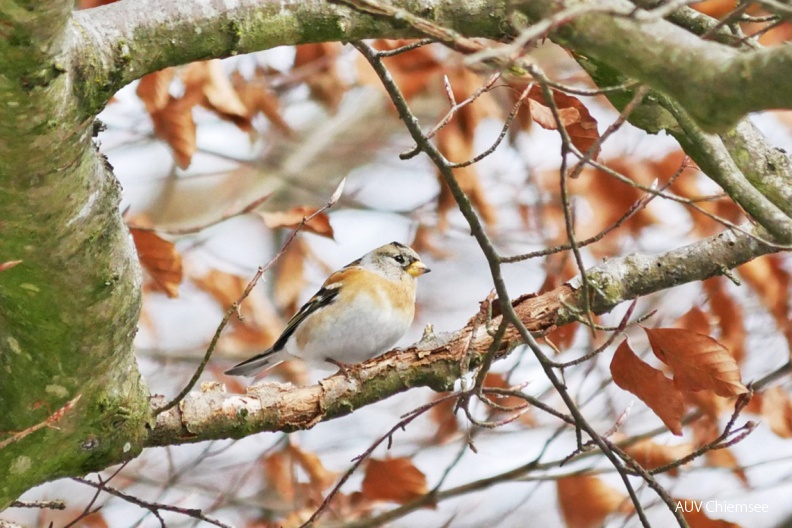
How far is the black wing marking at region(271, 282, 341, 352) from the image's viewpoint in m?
4.72

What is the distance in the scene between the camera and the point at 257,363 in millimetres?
4645

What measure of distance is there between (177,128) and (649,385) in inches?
98.0

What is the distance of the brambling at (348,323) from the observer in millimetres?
4484

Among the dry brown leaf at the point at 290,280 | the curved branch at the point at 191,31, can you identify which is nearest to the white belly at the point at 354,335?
the dry brown leaf at the point at 290,280

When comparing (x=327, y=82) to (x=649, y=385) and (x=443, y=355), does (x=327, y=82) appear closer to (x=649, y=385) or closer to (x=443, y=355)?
(x=443, y=355)

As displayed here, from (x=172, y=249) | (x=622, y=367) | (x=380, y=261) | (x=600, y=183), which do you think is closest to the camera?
(x=622, y=367)

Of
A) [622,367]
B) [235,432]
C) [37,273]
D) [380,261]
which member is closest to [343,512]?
[380,261]

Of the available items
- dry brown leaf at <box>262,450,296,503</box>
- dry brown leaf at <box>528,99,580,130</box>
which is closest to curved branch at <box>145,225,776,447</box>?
dry brown leaf at <box>528,99,580,130</box>

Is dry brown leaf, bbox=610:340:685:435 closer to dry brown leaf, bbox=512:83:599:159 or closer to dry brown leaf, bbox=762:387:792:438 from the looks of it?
dry brown leaf, bbox=512:83:599:159

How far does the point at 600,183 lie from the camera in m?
5.52

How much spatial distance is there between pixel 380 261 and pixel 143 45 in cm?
317

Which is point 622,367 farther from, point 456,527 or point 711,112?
point 456,527

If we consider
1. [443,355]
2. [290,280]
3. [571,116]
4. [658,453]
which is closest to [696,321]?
[658,453]

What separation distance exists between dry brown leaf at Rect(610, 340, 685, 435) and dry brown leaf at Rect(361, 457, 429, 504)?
4.83ft
